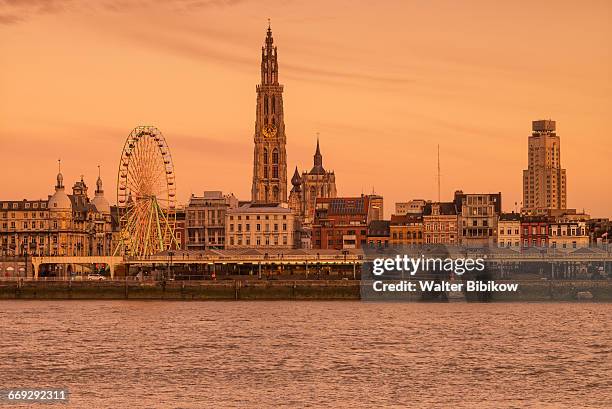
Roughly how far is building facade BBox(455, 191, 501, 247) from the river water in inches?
2864

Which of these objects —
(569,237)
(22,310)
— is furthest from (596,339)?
(569,237)

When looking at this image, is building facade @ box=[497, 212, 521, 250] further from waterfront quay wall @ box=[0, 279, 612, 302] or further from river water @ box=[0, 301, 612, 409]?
river water @ box=[0, 301, 612, 409]

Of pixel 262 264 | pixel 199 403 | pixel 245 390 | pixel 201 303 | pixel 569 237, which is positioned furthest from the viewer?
pixel 569 237

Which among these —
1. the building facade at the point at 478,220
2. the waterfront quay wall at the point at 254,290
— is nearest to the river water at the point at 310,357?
the waterfront quay wall at the point at 254,290

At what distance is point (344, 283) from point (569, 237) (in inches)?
2452

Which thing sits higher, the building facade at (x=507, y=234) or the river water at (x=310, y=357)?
the building facade at (x=507, y=234)

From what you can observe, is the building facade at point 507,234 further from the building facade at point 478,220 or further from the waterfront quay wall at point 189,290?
the waterfront quay wall at point 189,290

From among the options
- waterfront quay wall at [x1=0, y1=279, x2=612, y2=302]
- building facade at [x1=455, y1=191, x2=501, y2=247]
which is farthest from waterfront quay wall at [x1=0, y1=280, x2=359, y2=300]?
building facade at [x1=455, y1=191, x2=501, y2=247]

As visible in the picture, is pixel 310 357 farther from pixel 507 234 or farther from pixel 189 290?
pixel 507 234

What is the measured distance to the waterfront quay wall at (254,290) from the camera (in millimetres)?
143625

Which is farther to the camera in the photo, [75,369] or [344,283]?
[344,283]

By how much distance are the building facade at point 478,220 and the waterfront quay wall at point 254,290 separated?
46.0m

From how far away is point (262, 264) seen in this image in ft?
564

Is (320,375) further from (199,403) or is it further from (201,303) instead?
(201,303)
